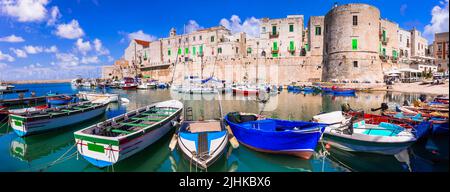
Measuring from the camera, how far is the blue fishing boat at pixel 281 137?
6.40m

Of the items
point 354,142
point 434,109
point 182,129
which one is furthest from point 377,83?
point 182,129

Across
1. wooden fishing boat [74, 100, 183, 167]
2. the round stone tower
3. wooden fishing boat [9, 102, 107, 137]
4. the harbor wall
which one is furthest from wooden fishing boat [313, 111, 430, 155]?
the harbor wall

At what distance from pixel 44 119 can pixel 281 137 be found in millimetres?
9932

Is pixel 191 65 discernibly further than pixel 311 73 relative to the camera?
Yes

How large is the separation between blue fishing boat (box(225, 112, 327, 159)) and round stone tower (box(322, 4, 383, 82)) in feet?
87.4

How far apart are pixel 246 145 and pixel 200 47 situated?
3951 cm

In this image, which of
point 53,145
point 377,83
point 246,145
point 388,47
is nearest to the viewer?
point 246,145

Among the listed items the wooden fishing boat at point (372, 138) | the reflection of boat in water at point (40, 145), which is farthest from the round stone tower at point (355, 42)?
the reflection of boat in water at point (40, 145)

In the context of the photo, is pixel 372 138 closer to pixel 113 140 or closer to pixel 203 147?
pixel 203 147

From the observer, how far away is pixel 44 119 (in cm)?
975

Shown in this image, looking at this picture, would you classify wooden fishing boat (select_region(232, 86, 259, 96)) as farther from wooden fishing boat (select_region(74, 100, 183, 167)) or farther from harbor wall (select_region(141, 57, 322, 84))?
wooden fishing boat (select_region(74, 100, 183, 167))

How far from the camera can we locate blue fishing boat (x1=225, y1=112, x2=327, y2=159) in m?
6.40
